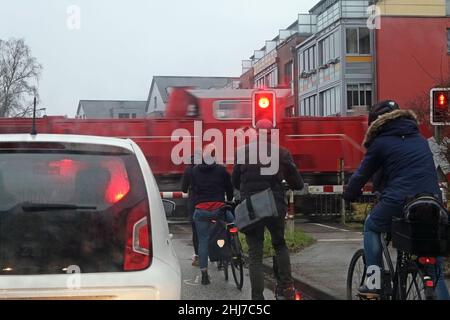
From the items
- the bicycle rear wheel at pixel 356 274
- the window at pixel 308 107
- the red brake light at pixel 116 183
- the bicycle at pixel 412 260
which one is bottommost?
the bicycle rear wheel at pixel 356 274

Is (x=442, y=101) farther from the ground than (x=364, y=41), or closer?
closer

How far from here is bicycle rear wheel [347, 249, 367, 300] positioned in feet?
18.0

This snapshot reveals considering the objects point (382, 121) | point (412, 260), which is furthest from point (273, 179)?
point (412, 260)

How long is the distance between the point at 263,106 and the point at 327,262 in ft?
9.61

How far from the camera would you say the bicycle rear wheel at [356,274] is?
5.50 metres

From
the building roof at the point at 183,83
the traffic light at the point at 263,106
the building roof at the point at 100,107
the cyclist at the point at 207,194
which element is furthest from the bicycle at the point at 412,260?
the building roof at the point at 183,83

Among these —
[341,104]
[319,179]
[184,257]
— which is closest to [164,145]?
[319,179]

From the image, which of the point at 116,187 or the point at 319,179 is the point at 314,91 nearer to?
the point at 319,179

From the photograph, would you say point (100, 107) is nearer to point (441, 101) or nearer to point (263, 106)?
point (263, 106)

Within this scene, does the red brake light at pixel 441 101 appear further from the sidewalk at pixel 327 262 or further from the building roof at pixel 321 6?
the building roof at pixel 321 6

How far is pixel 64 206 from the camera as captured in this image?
3.62 m

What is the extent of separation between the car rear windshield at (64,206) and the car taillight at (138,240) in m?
0.03

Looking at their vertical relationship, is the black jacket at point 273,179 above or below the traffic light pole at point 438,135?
below

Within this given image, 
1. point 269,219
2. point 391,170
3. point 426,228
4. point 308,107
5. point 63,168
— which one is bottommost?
point 269,219
